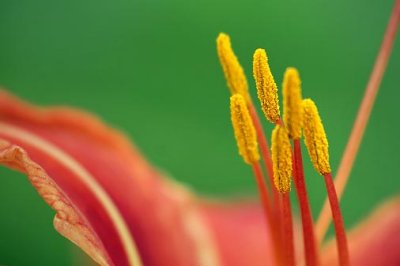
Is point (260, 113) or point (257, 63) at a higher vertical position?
point (260, 113)

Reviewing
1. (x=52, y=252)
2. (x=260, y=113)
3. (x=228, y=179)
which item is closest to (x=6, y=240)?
(x=52, y=252)

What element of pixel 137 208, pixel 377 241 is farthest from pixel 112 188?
pixel 377 241

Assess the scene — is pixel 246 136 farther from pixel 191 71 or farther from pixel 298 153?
pixel 191 71

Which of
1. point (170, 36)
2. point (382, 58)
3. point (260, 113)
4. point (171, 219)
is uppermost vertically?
point (170, 36)

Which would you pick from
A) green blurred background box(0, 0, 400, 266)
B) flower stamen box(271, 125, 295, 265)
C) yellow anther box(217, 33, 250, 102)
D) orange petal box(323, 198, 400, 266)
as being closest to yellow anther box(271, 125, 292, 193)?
flower stamen box(271, 125, 295, 265)

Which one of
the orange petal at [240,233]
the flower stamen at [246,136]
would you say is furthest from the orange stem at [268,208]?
the orange petal at [240,233]

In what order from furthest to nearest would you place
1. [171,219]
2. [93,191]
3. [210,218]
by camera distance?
[210,218]
[171,219]
[93,191]

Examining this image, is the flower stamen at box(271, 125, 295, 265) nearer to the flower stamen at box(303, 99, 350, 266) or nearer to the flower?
the flower stamen at box(303, 99, 350, 266)

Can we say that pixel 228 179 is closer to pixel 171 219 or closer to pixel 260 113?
pixel 260 113
